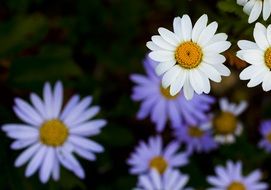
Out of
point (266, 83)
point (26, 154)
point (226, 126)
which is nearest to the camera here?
point (266, 83)

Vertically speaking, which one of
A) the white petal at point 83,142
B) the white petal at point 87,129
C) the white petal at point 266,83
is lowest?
the white petal at point 266,83

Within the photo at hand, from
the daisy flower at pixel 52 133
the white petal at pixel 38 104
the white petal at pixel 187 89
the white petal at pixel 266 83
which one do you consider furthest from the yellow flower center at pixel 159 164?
the white petal at pixel 266 83

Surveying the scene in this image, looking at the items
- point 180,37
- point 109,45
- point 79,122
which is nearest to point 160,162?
point 79,122

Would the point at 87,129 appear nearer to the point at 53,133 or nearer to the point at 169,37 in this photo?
the point at 53,133

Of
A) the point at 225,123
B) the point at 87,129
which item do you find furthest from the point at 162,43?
the point at 225,123

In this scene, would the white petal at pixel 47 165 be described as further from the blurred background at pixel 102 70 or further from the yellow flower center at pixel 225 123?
the yellow flower center at pixel 225 123

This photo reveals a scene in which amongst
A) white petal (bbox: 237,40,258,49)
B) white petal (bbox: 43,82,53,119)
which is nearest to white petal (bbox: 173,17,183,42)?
white petal (bbox: 237,40,258,49)
